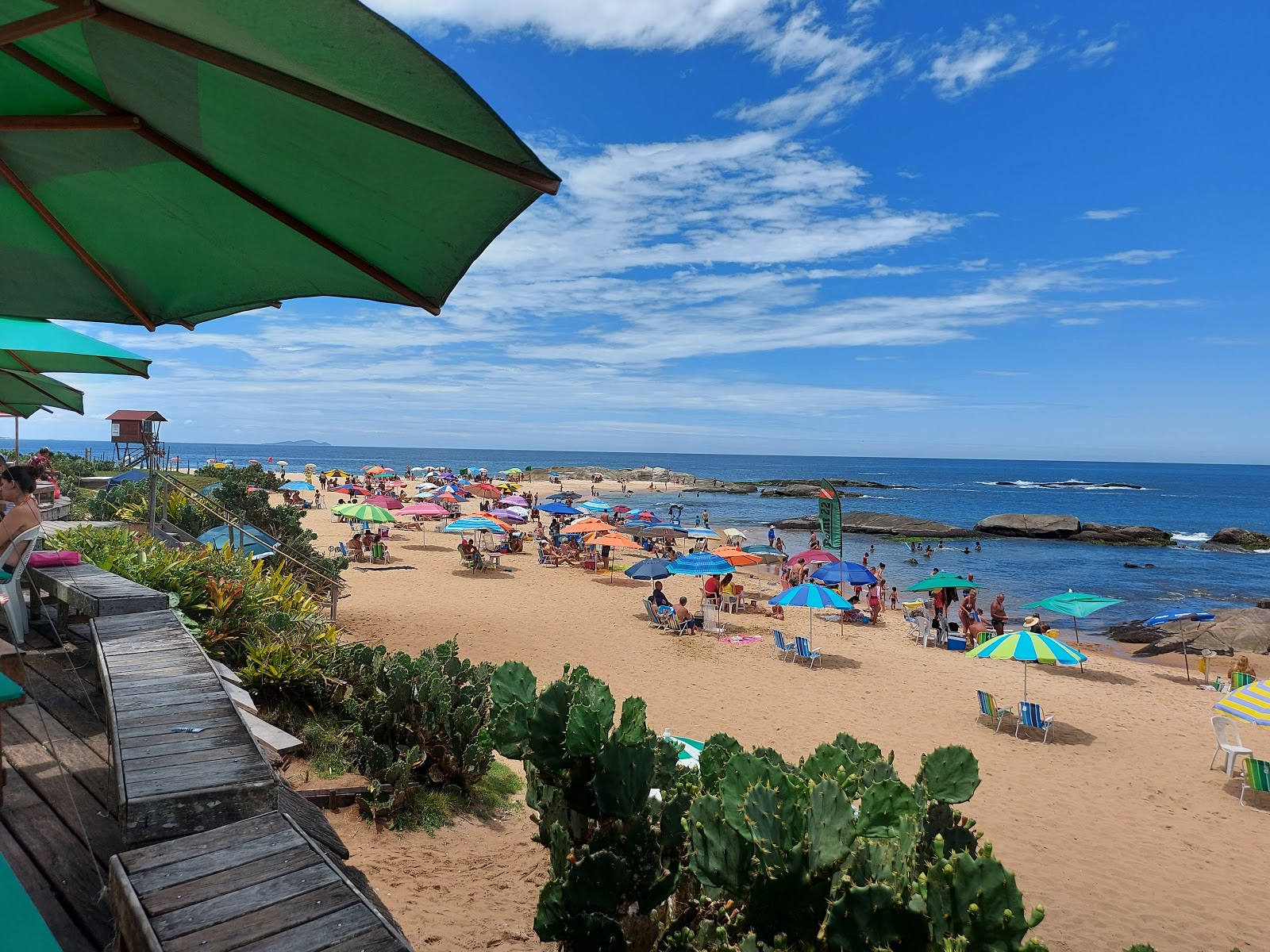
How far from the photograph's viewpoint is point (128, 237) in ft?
8.92

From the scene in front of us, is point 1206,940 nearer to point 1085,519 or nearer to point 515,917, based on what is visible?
point 515,917

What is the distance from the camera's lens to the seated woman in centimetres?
498

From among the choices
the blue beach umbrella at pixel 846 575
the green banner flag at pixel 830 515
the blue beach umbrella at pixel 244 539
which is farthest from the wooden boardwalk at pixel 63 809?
the blue beach umbrella at pixel 846 575

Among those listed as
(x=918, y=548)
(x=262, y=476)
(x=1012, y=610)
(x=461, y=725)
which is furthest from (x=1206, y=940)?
(x=918, y=548)

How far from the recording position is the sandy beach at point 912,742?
5.07m

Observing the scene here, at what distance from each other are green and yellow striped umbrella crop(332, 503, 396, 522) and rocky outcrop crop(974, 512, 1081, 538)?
43.3 m

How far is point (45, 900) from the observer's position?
2.61 m

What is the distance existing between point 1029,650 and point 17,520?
1257cm

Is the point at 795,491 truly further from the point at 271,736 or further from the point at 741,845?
the point at 741,845

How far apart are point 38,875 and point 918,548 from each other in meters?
41.3

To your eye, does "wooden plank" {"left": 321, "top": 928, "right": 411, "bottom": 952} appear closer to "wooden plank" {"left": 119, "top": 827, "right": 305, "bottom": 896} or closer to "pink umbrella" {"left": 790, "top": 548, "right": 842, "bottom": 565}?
"wooden plank" {"left": 119, "top": 827, "right": 305, "bottom": 896}

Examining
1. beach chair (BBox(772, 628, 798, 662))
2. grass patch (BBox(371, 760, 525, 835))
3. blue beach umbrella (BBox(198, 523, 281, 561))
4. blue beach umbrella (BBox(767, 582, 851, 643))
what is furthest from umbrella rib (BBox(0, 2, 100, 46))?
beach chair (BBox(772, 628, 798, 662))

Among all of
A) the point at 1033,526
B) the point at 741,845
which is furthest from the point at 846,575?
the point at 1033,526

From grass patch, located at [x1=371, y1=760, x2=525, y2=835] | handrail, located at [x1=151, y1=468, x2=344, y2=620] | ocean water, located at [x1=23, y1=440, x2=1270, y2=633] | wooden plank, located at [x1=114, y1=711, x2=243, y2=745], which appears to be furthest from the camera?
ocean water, located at [x1=23, y1=440, x2=1270, y2=633]
